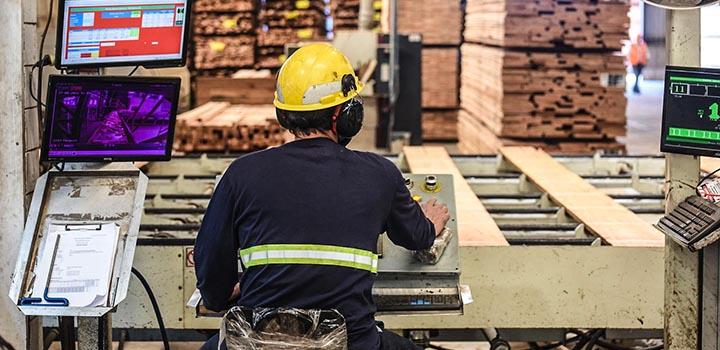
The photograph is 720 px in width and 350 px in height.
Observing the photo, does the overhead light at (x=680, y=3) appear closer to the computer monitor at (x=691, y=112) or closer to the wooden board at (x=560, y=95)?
the computer monitor at (x=691, y=112)

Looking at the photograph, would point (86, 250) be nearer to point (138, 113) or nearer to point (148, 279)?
point (138, 113)

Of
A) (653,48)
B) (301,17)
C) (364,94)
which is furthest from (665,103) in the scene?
(653,48)

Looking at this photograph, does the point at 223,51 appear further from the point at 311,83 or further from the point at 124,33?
the point at 311,83

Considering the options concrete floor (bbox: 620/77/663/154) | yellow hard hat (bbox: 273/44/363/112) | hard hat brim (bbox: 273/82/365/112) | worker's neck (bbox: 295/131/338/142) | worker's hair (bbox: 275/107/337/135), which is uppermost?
yellow hard hat (bbox: 273/44/363/112)

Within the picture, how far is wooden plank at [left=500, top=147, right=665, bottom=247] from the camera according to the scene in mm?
4629

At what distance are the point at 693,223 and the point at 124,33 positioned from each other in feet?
7.47

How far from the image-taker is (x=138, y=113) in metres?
3.64

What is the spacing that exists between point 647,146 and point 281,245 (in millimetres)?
13080

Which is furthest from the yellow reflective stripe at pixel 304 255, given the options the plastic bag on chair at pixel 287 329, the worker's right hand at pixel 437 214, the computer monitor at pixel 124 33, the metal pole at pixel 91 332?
the computer monitor at pixel 124 33

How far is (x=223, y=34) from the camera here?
517 inches

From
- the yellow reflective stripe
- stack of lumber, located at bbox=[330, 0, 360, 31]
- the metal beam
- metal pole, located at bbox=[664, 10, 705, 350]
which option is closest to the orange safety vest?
stack of lumber, located at bbox=[330, 0, 360, 31]

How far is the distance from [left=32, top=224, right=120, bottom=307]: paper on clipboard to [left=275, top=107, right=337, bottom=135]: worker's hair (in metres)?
0.86

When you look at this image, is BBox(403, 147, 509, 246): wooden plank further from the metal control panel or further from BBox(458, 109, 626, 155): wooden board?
BBox(458, 109, 626, 155): wooden board

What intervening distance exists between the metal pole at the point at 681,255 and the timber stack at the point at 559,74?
17.4 feet
